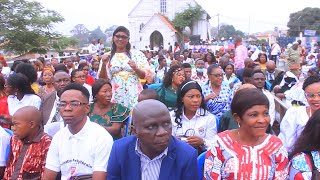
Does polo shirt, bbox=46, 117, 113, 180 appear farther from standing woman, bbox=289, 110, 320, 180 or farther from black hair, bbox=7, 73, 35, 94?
black hair, bbox=7, 73, 35, 94

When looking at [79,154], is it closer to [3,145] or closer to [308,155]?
[3,145]

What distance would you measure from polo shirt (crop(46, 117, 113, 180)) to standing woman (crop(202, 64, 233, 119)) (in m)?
2.40

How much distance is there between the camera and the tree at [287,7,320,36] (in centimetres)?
5950

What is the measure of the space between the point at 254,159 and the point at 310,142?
0.42 metres

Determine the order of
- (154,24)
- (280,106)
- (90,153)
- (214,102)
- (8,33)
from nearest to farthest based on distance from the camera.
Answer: (90,153) → (214,102) → (280,106) → (8,33) → (154,24)

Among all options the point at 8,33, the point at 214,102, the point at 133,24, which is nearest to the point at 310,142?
the point at 214,102

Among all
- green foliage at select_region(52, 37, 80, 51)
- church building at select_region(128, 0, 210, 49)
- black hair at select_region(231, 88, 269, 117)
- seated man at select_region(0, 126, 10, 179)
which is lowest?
seated man at select_region(0, 126, 10, 179)

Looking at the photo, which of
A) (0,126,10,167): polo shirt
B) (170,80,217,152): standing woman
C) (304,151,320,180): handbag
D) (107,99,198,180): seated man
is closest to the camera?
(107,99,198,180): seated man

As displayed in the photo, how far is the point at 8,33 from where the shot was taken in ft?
69.4

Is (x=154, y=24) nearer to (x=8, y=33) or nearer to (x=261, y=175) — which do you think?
(x=8, y=33)

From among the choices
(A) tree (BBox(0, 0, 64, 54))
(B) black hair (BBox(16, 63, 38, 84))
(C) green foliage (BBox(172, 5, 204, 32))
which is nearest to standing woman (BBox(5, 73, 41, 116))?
(B) black hair (BBox(16, 63, 38, 84))

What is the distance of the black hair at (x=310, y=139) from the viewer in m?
2.55

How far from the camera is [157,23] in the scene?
41.2 m

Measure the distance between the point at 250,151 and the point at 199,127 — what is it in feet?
4.56
